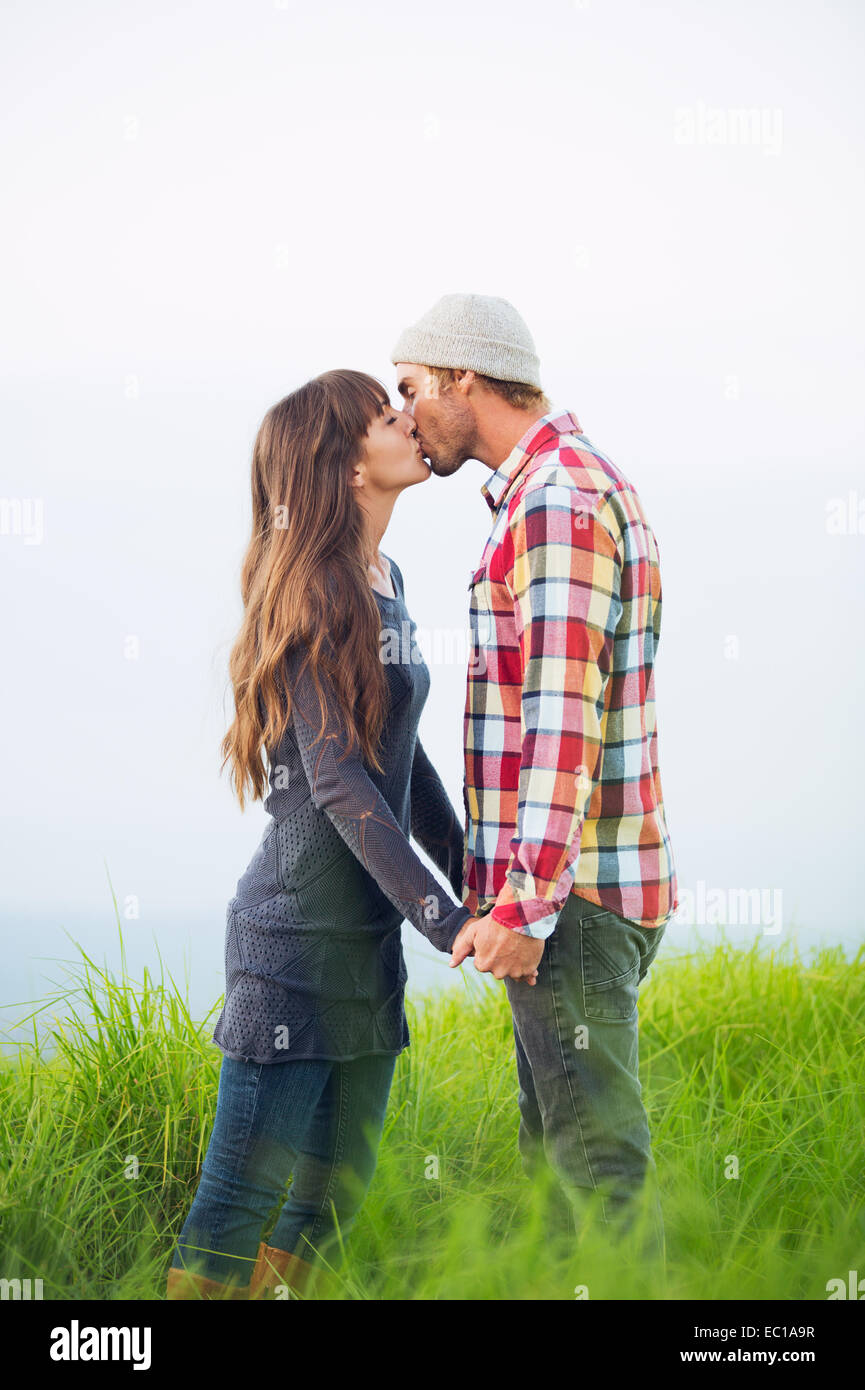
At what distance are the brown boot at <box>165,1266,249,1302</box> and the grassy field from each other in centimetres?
29

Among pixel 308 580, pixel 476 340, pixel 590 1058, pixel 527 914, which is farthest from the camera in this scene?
pixel 476 340

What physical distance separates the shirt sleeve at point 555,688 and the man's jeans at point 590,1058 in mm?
130

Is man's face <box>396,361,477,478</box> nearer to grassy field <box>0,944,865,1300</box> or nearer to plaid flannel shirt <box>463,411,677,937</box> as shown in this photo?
plaid flannel shirt <box>463,411,677,937</box>

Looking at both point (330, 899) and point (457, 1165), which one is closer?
point (330, 899)

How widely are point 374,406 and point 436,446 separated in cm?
18

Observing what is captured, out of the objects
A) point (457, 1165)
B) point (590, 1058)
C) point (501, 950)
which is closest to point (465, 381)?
point (501, 950)

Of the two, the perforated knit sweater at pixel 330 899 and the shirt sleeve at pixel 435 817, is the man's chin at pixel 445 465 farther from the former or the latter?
the shirt sleeve at pixel 435 817

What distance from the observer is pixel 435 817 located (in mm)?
2535

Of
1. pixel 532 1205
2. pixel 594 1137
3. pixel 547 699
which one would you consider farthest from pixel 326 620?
pixel 532 1205

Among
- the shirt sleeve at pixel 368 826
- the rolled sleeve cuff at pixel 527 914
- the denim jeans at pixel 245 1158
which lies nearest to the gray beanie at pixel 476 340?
the shirt sleeve at pixel 368 826

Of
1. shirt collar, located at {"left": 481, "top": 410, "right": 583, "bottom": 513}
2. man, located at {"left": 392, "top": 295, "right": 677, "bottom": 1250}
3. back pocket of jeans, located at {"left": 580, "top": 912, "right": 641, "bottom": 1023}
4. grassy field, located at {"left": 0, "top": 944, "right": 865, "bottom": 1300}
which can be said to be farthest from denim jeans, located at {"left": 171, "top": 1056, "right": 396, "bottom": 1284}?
shirt collar, located at {"left": 481, "top": 410, "right": 583, "bottom": 513}

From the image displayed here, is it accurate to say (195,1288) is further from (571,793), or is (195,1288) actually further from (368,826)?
(571,793)

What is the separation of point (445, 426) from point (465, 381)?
4.2 inches
